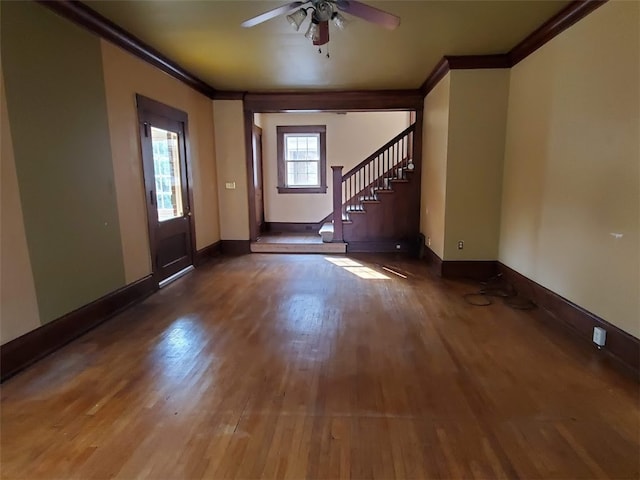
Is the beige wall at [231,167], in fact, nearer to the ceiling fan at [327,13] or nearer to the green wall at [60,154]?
the green wall at [60,154]

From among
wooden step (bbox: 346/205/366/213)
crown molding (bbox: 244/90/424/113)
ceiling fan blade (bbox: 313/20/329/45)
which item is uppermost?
crown molding (bbox: 244/90/424/113)

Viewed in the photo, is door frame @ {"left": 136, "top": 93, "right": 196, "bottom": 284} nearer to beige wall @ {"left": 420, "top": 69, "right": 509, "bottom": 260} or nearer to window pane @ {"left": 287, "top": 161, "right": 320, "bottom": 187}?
window pane @ {"left": 287, "top": 161, "right": 320, "bottom": 187}

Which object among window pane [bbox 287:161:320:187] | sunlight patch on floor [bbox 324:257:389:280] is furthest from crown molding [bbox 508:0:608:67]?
window pane [bbox 287:161:320:187]

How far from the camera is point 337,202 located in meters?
6.82

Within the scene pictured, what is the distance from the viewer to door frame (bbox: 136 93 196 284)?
430 cm

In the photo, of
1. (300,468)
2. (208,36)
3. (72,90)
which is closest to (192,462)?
(300,468)

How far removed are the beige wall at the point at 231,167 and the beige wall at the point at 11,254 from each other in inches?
163

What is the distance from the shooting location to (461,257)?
5.06 m

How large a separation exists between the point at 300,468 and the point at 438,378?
1.20 m

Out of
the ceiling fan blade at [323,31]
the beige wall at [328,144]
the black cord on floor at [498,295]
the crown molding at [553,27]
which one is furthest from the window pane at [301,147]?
the ceiling fan blade at [323,31]

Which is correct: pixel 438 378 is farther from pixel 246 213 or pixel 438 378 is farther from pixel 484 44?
pixel 246 213

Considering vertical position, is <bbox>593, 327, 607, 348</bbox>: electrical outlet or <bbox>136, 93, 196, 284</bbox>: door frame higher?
<bbox>136, 93, 196, 284</bbox>: door frame

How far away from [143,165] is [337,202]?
3426mm

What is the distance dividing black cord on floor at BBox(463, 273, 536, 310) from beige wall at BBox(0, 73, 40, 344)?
405 centimetres
